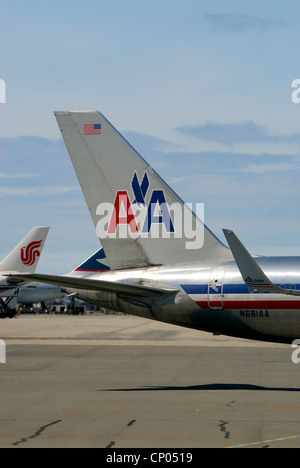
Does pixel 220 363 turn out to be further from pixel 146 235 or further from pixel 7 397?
pixel 7 397

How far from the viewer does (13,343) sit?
5034cm

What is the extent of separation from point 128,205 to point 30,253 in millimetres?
66922

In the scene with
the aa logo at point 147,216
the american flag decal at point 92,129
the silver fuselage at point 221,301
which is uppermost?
the american flag decal at point 92,129

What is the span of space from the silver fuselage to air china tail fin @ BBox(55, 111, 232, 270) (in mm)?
939

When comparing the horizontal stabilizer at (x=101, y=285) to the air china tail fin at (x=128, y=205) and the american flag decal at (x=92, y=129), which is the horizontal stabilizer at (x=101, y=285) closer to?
the air china tail fin at (x=128, y=205)

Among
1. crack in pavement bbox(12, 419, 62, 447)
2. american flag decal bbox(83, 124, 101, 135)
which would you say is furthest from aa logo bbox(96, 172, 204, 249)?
crack in pavement bbox(12, 419, 62, 447)

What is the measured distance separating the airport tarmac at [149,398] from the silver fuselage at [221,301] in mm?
2362

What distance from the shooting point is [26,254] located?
92875 mm

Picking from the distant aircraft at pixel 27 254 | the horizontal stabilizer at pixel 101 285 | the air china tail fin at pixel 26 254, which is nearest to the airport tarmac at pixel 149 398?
the horizontal stabilizer at pixel 101 285

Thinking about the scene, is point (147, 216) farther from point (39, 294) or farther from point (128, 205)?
point (39, 294)

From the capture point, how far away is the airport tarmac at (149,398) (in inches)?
671

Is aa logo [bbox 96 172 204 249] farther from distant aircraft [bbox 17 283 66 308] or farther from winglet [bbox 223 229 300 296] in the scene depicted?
distant aircraft [bbox 17 283 66 308]

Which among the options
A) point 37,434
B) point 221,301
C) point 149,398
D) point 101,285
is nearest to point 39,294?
point 101,285
